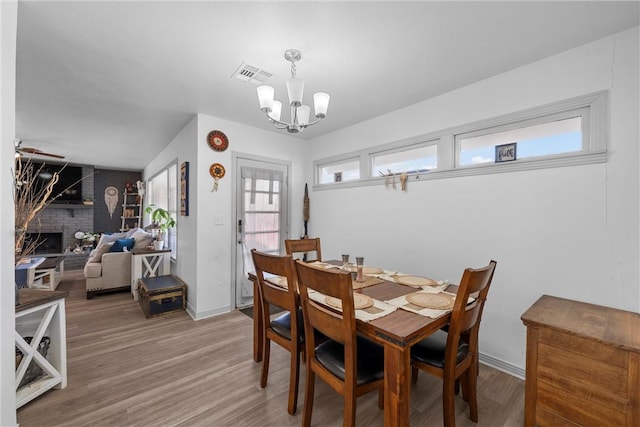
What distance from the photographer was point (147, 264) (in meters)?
3.91

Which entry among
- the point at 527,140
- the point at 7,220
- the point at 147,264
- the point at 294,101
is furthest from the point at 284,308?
the point at 147,264

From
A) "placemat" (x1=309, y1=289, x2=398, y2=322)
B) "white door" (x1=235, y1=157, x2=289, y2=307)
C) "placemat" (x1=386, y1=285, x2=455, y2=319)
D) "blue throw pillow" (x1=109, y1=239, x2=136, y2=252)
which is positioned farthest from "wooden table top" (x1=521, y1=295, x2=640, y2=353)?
"blue throw pillow" (x1=109, y1=239, x2=136, y2=252)

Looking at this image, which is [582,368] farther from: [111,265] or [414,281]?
[111,265]

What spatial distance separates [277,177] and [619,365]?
11.9ft

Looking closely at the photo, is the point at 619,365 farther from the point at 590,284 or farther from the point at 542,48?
the point at 542,48

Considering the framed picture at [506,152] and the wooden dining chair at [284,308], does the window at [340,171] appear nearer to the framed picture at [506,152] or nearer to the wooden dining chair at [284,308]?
the framed picture at [506,152]

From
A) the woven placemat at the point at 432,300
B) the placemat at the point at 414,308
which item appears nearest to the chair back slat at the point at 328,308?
the placemat at the point at 414,308

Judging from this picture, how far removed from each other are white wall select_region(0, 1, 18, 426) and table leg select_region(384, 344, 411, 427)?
1.87 metres

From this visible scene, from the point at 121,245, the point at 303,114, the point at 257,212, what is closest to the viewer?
the point at 303,114

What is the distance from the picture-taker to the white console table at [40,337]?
1646 millimetres

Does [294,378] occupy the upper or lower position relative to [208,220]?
lower

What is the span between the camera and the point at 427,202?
2666 mm

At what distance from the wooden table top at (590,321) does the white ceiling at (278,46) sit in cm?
184

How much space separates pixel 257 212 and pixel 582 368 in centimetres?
341
